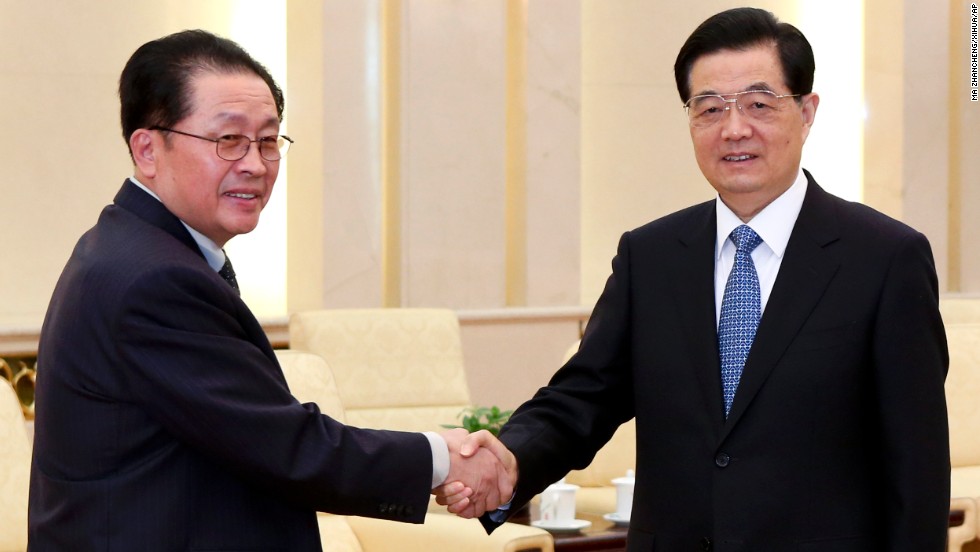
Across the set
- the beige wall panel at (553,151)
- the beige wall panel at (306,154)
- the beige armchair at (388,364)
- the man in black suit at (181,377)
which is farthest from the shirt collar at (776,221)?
the beige wall panel at (553,151)

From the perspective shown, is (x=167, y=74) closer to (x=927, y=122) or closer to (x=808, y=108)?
(x=808, y=108)

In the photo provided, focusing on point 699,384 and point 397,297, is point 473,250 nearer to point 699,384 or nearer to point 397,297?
point 397,297

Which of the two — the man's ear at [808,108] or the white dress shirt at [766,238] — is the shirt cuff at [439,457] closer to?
the white dress shirt at [766,238]

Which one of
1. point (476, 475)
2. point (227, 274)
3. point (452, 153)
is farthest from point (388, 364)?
point (227, 274)

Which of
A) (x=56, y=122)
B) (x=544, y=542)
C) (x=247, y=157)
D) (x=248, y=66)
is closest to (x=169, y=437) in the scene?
(x=247, y=157)

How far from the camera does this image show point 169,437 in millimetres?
2045

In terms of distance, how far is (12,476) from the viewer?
12.3 ft

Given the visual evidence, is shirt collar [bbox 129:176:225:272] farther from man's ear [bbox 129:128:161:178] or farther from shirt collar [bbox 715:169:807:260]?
shirt collar [bbox 715:169:807:260]

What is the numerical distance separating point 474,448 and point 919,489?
3.05ft

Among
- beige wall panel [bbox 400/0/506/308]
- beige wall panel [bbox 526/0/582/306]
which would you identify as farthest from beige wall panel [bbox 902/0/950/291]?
beige wall panel [bbox 400/0/506/308]

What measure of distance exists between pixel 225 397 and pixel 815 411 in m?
1.01

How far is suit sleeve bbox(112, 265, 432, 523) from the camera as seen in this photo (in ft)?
6.63

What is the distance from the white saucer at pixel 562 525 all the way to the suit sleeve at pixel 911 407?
193 cm

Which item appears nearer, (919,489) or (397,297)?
(919,489)
